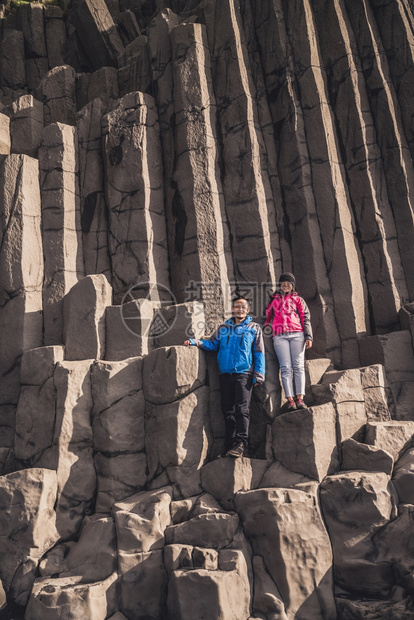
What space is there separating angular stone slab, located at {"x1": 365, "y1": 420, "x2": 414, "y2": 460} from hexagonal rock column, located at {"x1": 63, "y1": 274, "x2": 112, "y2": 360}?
3384mm

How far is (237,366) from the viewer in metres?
5.42

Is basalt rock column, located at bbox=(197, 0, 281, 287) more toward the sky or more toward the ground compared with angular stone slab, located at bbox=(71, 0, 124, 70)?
more toward the ground

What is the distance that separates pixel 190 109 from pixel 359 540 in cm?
640

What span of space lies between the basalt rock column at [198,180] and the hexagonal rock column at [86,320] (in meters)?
1.32

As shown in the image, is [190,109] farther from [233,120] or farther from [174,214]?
[174,214]

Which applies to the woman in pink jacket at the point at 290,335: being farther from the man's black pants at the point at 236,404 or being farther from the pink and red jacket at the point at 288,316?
the man's black pants at the point at 236,404

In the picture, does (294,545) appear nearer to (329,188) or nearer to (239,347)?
(239,347)

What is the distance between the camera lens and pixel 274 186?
7.84 meters

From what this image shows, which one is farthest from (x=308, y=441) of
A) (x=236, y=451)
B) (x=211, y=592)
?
(x=211, y=592)

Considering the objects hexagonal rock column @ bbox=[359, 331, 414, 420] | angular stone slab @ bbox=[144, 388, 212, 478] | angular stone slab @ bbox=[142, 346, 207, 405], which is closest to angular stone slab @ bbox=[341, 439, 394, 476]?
hexagonal rock column @ bbox=[359, 331, 414, 420]

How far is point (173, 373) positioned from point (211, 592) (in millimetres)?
2174

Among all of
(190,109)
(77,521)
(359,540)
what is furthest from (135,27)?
(359,540)

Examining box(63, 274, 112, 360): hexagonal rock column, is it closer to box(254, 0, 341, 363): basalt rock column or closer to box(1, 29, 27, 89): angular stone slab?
box(254, 0, 341, 363): basalt rock column

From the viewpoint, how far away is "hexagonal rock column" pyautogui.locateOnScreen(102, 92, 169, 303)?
7.43 meters
